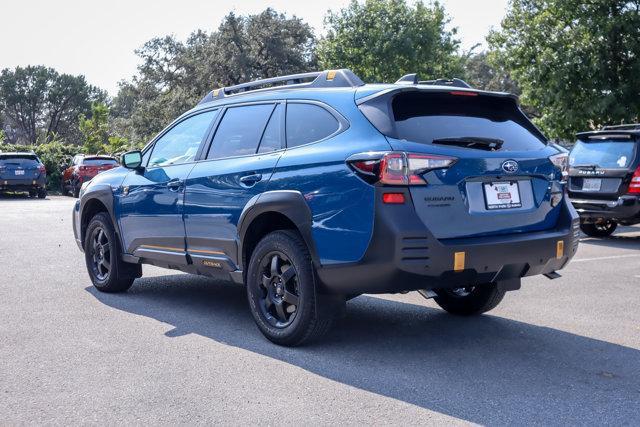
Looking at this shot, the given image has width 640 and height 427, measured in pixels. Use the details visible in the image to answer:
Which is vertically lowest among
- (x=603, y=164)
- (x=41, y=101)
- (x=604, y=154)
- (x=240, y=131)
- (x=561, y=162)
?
(x=603, y=164)

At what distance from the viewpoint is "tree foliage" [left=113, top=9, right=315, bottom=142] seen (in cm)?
5412

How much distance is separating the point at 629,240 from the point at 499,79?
212 feet

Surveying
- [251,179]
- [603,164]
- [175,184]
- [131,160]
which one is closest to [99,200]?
[131,160]

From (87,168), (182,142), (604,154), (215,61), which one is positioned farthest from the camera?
(215,61)

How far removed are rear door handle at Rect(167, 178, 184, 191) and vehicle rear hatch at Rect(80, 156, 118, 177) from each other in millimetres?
22340

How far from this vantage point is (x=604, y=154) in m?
12.1

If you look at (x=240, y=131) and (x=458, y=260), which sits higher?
(x=240, y=131)

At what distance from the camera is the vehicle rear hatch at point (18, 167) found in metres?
27.0

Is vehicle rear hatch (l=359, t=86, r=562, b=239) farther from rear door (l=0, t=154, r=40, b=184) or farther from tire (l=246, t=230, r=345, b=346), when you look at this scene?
rear door (l=0, t=154, r=40, b=184)

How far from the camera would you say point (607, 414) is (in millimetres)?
4055

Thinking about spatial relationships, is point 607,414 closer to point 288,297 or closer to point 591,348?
point 591,348

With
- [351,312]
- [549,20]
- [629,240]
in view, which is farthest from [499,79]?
[351,312]

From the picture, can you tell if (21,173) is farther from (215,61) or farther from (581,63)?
(215,61)

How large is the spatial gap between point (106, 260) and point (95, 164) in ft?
72.0
